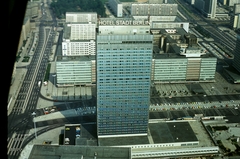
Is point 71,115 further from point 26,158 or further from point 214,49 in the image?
point 214,49

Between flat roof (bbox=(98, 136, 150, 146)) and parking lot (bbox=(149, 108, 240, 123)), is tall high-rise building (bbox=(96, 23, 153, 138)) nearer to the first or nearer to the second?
flat roof (bbox=(98, 136, 150, 146))

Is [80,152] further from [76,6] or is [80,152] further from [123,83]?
[76,6]

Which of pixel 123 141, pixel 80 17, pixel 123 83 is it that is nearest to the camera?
pixel 123 83

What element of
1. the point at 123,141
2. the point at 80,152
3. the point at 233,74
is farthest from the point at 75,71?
the point at 233,74

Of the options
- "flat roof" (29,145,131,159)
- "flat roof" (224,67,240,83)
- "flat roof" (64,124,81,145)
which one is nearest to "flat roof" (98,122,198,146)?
"flat roof" (29,145,131,159)

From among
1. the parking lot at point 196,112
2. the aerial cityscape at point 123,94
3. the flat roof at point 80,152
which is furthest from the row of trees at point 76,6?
the flat roof at point 80,152
